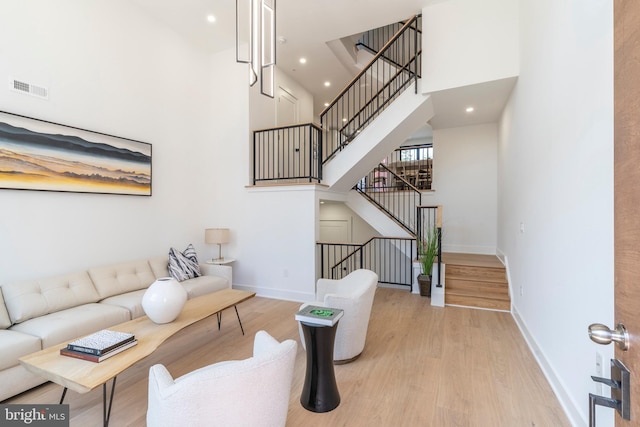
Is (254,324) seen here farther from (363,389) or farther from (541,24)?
(541,24)

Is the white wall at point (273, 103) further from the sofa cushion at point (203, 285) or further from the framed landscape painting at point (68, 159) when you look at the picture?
the sofa cushion at point (203, 285)

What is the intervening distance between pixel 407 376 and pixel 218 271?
2995mm

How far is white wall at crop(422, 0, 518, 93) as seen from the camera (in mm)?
3689

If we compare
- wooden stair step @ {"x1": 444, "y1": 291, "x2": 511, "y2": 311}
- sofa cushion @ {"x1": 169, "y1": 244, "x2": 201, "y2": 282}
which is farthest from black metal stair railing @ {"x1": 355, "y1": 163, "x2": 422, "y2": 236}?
sofa cushion @ {"x1": 169, "y1": 244, "x2": 201, "y2": 282}

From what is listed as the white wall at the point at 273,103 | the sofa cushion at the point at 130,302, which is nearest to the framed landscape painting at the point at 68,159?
the sofa cushion at the point at 130,302

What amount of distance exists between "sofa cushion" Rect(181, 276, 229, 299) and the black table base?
83.8 inches

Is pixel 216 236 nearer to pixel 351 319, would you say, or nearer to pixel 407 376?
pixel 351 319

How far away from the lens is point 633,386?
661 mm

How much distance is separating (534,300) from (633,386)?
2619mm

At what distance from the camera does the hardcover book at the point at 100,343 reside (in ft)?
5.86

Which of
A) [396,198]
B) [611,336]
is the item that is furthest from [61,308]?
[396,198]

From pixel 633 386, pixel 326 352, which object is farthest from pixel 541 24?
pixel 326 352

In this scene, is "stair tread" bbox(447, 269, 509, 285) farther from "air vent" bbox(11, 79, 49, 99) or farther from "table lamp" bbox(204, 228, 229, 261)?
"air vent" bbox(11, 79, 49, 99)

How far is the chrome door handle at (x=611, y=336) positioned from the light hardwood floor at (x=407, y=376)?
1.56 m
